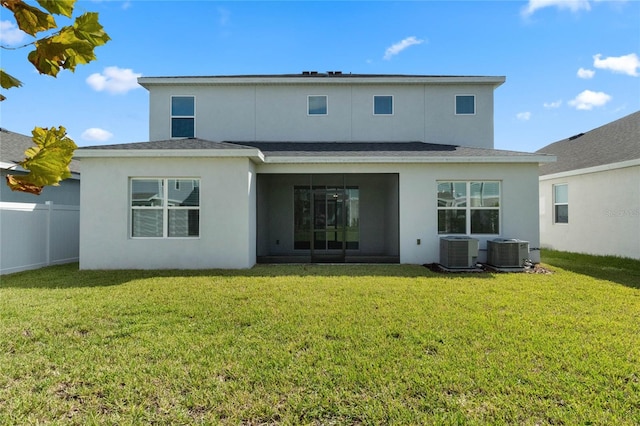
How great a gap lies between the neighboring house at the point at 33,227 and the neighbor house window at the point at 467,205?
10609 mm

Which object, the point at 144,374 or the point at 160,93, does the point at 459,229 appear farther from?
the point at 160,93

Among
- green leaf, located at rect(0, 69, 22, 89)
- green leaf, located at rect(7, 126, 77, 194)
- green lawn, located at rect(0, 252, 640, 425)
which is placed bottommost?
green lawn, located at rect(0, 252, 640, 425)

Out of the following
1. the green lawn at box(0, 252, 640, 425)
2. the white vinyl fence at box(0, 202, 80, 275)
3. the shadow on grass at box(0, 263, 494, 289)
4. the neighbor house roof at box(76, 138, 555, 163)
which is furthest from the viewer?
the neighbor house roof at box(76, 138, 555, 163)

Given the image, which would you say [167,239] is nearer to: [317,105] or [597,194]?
[317,105]

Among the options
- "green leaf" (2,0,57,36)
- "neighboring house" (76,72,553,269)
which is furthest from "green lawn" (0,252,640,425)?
"green leaf" (2,0,57,36)

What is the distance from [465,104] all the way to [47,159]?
14835 mm

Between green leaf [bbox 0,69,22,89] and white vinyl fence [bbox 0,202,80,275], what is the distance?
10.5 m

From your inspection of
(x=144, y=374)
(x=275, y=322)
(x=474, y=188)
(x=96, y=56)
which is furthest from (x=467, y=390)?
(x=474, y=188)

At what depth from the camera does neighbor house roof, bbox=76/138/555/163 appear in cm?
944

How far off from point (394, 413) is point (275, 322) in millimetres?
2619

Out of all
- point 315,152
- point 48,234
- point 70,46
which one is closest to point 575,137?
point 315,152

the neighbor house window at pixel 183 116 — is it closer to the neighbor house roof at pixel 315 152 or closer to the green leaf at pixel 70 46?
the neighbor house roof at pixel 315 152

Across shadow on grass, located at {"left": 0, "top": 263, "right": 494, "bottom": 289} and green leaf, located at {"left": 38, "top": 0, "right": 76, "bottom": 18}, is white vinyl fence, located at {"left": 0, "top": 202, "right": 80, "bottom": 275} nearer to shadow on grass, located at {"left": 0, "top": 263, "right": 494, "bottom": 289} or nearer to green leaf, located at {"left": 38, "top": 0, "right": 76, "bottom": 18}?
shadow on grass, located at {"left": 0, "top": 263, "right": 494, "bottom": 289}

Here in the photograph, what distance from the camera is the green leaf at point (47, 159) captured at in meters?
0.90
